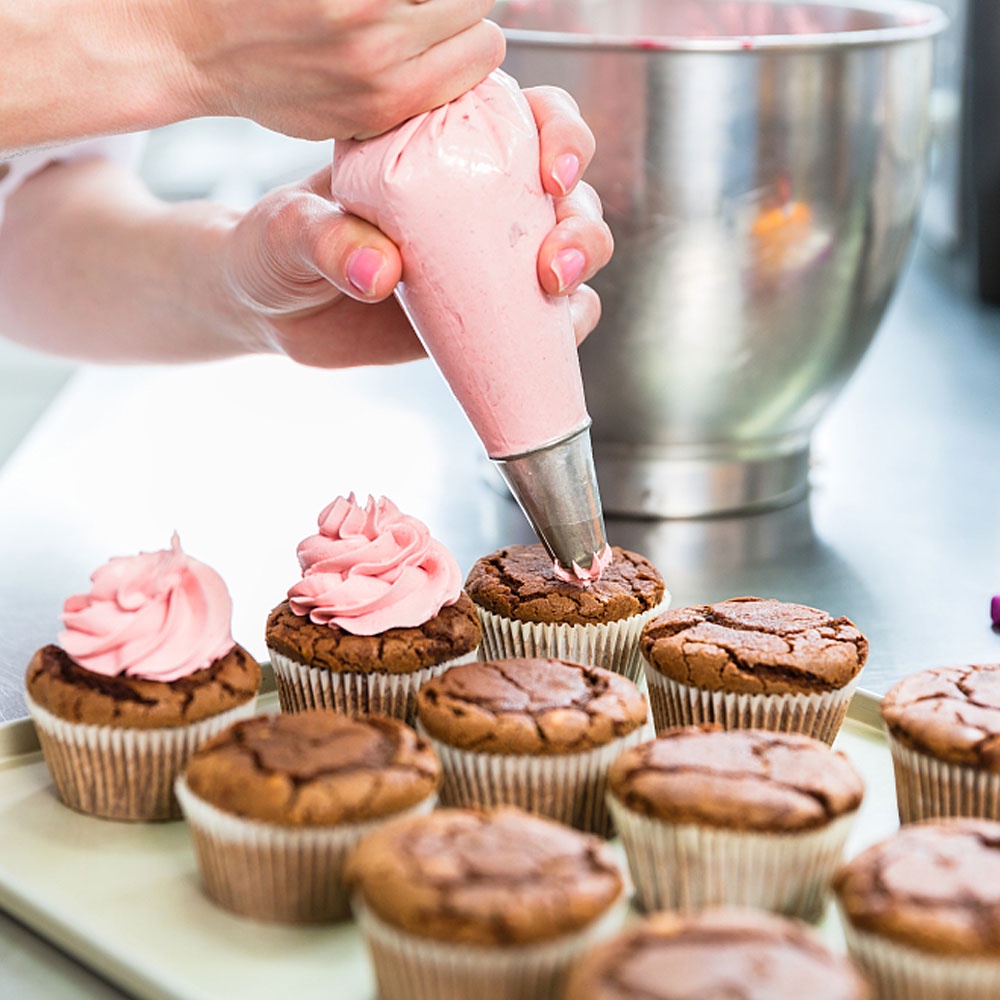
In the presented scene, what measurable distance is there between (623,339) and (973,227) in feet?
4.84

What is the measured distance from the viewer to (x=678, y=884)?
3.36 ft

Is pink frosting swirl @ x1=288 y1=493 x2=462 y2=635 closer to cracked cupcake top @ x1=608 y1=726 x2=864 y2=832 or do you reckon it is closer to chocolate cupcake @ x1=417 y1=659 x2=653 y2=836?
chocolate cupcake @ x1=417 y1=659 x2=653 y2=836

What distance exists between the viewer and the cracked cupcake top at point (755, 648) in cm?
125

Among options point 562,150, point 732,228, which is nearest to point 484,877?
point 562,150

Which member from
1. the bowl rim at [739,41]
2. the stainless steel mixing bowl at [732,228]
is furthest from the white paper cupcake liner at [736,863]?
the bowl rim at [739,41]

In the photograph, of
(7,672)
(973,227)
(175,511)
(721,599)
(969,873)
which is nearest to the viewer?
(969,873)

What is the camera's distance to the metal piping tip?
127cm

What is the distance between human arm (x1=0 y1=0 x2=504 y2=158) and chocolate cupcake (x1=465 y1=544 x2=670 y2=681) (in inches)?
19.1

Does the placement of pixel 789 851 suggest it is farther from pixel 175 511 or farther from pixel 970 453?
pixel 970 453

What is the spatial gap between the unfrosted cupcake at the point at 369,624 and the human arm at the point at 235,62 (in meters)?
0.38

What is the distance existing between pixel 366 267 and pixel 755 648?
18.7 inches

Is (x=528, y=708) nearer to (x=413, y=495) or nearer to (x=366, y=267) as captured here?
(x=366, y=267)

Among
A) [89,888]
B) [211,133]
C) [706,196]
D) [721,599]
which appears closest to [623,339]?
[706,196]

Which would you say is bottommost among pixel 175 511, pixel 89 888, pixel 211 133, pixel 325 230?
pixel 89 888
